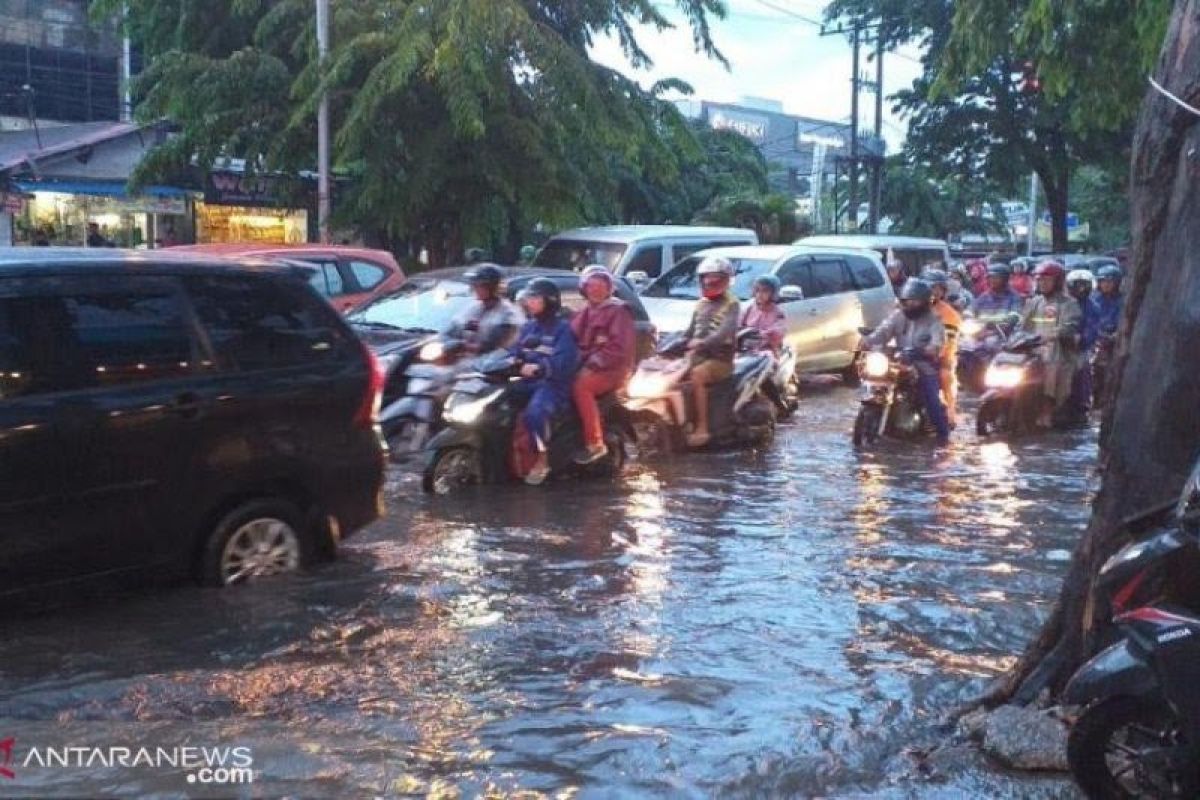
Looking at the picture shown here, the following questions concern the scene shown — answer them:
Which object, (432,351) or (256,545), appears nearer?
(256,545)

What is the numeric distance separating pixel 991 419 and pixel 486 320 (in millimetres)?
5671

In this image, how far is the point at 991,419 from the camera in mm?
13555

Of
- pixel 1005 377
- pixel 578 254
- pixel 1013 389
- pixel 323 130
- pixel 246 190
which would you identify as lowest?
pixel 1013 389

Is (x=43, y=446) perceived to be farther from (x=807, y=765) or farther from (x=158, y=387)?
(x=807, y=765)

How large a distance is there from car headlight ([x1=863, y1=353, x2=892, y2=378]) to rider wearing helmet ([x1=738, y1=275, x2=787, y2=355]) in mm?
1321

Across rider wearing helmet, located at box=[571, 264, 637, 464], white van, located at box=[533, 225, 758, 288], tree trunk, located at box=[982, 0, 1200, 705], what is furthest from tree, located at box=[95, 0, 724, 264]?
tree trunk, located at box=[982, 0, 1200, 705]

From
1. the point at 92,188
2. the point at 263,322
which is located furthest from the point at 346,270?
the point at 92,188

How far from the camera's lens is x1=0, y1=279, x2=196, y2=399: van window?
5.60m

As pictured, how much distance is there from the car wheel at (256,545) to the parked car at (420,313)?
13.1ft

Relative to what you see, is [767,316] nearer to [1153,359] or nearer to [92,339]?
[92,339]

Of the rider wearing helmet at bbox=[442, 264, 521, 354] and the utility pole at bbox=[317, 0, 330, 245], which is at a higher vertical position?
the utility pole at bbox=[317, 0, 330, 245]

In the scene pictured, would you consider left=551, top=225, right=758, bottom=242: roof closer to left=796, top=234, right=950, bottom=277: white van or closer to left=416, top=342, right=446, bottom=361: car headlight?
left=796, top=234, right=950, bottom=277: white van

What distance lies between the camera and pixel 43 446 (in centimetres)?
556

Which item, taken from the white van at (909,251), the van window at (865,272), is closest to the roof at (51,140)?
the van window at (865,272)
